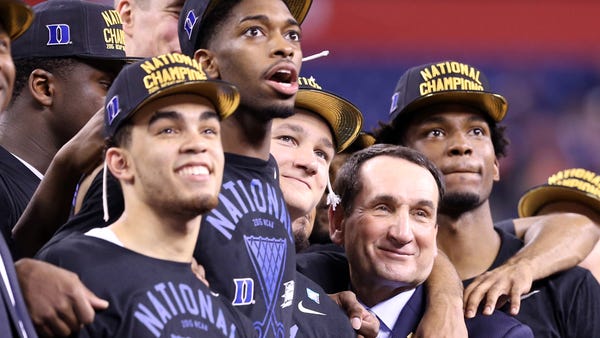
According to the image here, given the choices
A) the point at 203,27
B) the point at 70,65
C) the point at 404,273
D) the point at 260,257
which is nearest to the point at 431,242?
the point at 404,273

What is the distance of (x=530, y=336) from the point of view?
11.0ft

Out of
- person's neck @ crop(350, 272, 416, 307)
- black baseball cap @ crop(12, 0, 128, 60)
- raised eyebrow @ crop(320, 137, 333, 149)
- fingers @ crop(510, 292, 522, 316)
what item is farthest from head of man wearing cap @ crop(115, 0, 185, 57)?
fingers @ crop(510, 292, 522, 316)

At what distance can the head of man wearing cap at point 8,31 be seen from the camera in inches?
99.3

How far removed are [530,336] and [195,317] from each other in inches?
48.5

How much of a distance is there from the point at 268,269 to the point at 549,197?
2.02 m

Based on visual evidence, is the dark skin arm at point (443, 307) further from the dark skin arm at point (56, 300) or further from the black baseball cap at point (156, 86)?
the dark skin arm at point (56, 300)

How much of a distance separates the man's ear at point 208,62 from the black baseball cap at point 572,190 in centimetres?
196

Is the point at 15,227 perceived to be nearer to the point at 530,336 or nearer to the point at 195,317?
the point at 195,317

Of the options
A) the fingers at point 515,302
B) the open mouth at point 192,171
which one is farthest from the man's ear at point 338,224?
the open mouth at point 192,171

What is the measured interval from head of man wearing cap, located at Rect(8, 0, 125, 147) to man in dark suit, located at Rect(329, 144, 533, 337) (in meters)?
0.80

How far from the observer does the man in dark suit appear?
333cm

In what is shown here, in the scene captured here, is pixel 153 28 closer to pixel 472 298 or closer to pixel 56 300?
pixel 472 298

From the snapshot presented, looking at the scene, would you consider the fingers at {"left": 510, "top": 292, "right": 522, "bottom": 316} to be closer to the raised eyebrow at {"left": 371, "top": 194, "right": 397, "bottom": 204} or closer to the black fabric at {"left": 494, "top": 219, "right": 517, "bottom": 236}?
the raised eyebrow at {"left": 371, "top": 194, "right": 397, "bottom": 204}

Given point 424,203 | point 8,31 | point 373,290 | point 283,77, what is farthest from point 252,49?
point 373,290
